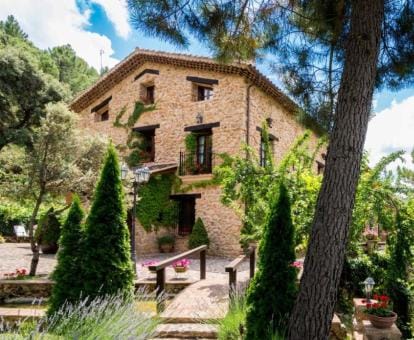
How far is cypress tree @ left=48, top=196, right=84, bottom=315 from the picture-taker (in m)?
4.86

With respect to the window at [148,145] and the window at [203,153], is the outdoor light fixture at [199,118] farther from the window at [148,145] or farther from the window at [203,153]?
the window at [148,145]

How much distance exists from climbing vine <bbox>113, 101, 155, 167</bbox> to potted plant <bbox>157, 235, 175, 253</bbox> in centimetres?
346

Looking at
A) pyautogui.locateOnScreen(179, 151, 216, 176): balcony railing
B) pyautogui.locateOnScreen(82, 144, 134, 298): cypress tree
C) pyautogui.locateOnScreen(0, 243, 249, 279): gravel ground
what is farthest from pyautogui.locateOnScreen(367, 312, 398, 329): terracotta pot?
pyautogui.locateOnScreen(179, 151, 216, 176): balcony railing

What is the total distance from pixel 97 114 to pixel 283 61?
44.2 feet

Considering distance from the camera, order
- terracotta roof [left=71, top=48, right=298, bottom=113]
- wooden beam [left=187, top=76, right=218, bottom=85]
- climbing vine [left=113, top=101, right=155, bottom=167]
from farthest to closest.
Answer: climbing vine [left=113, top=101, right=155, bottom=167] < wooden beam [left=187, top=76, right=218, bottom=85] < terracotta roof [left=71, top=48, right=298, bottom=113]

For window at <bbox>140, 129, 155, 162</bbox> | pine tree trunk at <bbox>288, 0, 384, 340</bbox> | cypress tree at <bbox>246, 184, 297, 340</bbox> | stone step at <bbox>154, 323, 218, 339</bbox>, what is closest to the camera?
pine tree trunk at <bbox>288, 0, 384, 340</bbox>

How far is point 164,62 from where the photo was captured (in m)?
14.7

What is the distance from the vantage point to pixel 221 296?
6.43m

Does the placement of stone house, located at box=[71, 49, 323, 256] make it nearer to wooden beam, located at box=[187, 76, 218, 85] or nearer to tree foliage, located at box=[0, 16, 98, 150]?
wooden beam, located at box=[187, 76, 218, 85]

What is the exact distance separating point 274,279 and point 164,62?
12529 mm

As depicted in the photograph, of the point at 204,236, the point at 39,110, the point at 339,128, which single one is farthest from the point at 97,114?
the point at 339,128

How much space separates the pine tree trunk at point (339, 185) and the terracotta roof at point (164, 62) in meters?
8.16

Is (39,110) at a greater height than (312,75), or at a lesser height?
greater

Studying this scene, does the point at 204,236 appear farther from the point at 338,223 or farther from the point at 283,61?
the point at 338,223
